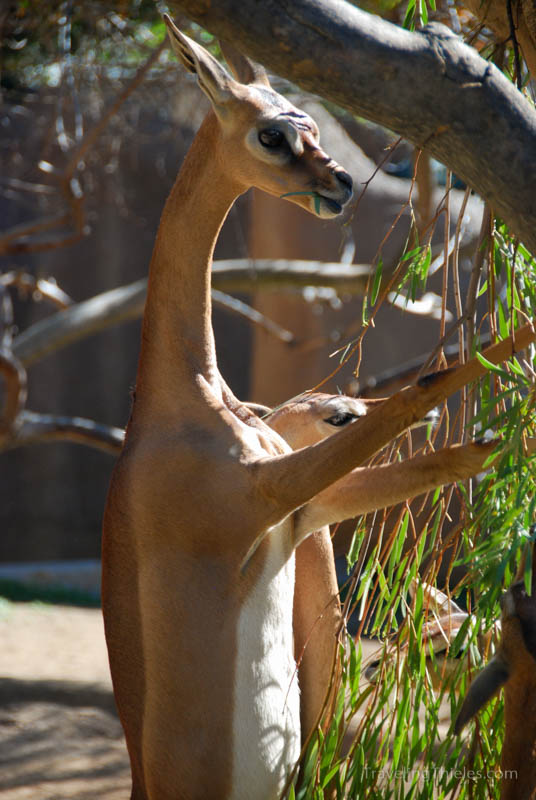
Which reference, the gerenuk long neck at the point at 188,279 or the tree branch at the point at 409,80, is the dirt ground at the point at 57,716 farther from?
the tree branch at the point at 409,80

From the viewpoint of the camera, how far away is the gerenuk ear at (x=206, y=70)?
1.68 metres

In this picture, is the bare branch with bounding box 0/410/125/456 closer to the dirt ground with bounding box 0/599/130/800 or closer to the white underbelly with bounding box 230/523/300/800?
the dirt ground with bounding box 0/599/130/800

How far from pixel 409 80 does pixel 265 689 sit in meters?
1.13

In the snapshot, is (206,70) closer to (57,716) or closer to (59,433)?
(59,433)

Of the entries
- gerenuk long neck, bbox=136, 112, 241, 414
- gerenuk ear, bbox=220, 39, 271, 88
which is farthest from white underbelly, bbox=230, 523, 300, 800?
gerenuk ear, bbox=220, 39, 271, 88

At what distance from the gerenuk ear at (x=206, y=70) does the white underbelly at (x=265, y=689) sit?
0.84 metres

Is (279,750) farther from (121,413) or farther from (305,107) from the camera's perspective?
(121,413)

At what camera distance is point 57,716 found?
187 inches

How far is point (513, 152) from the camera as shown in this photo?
4.03ft

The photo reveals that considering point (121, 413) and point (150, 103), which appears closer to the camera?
point (150, 103)

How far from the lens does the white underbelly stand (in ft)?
5.76

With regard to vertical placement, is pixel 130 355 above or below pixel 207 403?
below

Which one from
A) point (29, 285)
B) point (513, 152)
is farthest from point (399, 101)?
point (29, 285)

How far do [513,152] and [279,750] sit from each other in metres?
1.18
